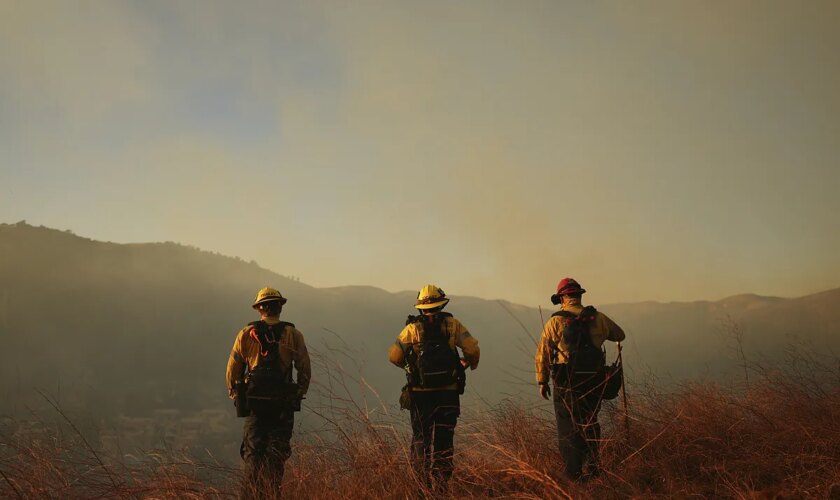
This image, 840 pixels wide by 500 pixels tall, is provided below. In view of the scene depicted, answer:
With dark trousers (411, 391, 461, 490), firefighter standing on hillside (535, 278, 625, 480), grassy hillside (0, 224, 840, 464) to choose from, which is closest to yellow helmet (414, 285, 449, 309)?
dark trousers (411, 391, 461, 490)

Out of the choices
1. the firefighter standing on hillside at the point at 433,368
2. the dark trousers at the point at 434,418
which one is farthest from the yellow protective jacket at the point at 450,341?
the dark trousers at the point at 434,418

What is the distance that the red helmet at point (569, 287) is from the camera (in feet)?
19.2

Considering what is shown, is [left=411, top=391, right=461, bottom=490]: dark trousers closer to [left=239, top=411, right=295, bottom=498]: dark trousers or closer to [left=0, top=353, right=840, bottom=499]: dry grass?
[left=0, top=353, right=840, bottom=499]: dry grass

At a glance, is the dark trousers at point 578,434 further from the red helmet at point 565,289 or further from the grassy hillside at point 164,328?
the grassy hillside at point 164,328

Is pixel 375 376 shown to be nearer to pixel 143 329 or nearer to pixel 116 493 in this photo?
pixel 143 329

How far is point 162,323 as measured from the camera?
93000 millimetres

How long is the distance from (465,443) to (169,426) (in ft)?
244

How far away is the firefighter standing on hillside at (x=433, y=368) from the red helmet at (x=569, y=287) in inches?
48.5

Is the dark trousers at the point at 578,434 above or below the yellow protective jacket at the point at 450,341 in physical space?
below

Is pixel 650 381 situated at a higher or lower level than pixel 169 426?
higher

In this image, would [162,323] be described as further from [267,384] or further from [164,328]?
[267,384]

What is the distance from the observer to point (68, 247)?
9581cm

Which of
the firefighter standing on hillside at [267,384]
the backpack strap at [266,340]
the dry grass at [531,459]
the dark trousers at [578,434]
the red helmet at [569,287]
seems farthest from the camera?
the red helmet at [569,287]

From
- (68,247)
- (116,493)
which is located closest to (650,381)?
(116,493)
